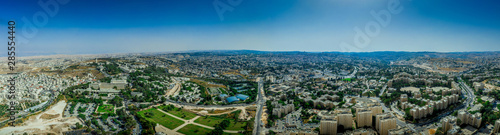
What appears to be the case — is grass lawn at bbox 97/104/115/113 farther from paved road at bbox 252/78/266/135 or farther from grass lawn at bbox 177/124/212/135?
paved road at bbox 252/78/266/135

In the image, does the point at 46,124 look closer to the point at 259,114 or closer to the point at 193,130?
the point at 193,130

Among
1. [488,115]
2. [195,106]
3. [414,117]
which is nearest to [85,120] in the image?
[195,106]

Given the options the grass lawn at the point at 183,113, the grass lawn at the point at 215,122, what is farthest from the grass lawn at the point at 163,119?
the grass lawn at the point at 215,122

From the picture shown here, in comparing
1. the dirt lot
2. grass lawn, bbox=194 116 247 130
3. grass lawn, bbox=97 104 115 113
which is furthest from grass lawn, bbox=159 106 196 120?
the dirt lot

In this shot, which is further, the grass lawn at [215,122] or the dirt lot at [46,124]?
the grass lawn at [215,122]

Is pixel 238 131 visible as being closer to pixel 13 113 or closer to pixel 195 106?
pixel 195 106

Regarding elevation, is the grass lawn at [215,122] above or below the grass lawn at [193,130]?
above

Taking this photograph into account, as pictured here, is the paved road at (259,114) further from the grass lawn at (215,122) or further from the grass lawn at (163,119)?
the grass lawn at (163,119)
